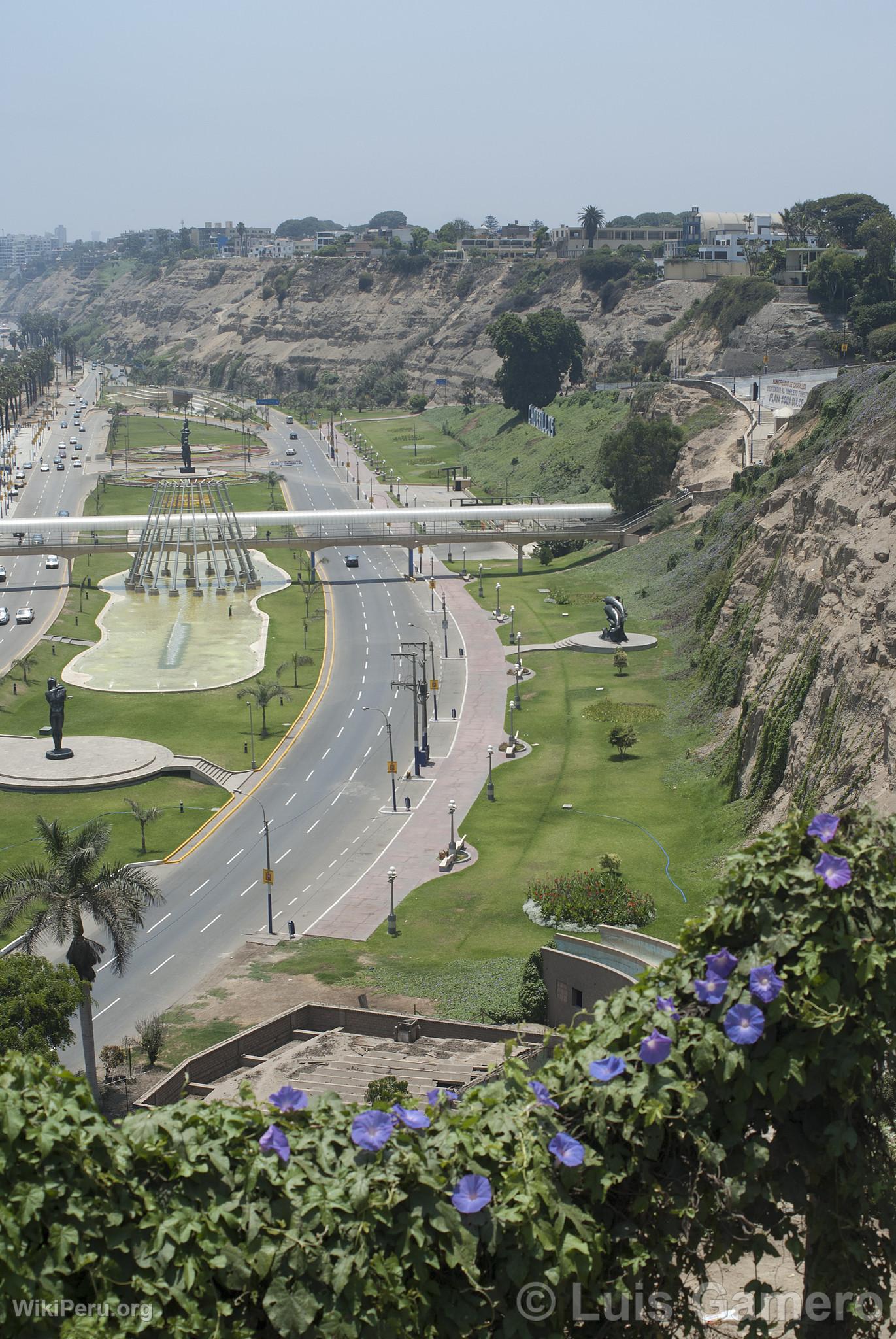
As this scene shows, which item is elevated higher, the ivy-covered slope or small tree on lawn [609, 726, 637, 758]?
the ivy-covered slope

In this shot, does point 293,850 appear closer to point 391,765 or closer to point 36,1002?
point 391,765

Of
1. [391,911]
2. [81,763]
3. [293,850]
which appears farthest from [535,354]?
[391,911]

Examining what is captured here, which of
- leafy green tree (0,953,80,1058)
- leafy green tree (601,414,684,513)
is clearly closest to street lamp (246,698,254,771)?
leafy green tree (0,953,80,1058)

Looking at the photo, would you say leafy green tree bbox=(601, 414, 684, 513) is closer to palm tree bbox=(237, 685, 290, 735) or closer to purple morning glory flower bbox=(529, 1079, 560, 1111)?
palm tree bbox=(237, 685, 290, 735)

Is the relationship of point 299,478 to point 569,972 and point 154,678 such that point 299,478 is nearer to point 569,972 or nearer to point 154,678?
point 154,678

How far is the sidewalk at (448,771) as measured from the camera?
57.3m

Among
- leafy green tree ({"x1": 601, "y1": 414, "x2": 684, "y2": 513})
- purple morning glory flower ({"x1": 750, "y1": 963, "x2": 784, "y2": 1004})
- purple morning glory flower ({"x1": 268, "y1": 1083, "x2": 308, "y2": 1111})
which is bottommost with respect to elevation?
leafy green tree ({"x1": 601, "y1": 414, "x2": 684, "y2": 513})

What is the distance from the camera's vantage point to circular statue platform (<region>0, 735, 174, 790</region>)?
6975 centimetres

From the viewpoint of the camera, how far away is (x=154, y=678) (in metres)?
91.4

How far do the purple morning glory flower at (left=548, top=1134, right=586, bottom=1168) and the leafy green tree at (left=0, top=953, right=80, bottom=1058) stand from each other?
85.0ft

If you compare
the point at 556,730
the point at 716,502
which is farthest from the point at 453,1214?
the point at 716,502

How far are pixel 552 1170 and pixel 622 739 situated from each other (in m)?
57.8

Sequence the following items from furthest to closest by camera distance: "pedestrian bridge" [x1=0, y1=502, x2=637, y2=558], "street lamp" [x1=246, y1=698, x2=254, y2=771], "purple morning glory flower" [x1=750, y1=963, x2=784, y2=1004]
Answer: "pedestrian bridge" [x1=0, y1=502, x2=637, y2=558]
"street lamp" [x1=246, y1=698, x2=254, y2=771]
"purple morning glory flower" [x1=750, y1=963, x2=784, y2=1004]

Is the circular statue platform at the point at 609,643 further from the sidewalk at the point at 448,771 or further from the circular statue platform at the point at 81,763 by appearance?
the circular statue platform at the point at 81,763
